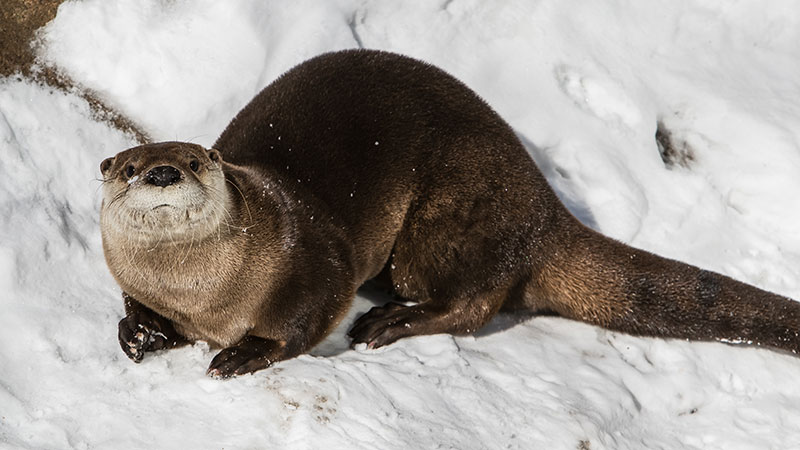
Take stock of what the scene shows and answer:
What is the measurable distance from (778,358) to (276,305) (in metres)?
1.76

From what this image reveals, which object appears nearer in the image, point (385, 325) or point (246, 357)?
point (246, 357)

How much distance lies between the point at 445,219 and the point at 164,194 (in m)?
1.12

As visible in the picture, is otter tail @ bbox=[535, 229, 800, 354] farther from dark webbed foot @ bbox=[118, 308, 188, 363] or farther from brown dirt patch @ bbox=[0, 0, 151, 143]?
brown dirt patch @ bbox=[0, 0, 151, 143]

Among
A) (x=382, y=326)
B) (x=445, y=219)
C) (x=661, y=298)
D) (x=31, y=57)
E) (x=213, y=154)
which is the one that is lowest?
(x=382, y=326)

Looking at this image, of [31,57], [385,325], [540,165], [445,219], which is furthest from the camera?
[540,165]

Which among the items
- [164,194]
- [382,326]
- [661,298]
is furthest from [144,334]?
[661,298]

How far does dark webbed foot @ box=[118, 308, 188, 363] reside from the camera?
2930 millimetres

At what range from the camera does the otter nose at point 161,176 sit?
266 cm

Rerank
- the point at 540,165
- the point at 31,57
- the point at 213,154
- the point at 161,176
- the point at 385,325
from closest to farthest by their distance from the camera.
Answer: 1. the point at 161,176
2. the point at 213,154
3. the point at 385,325
4. the point at 31,57
5. the point at 540,165

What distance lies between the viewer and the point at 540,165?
4.39 meters

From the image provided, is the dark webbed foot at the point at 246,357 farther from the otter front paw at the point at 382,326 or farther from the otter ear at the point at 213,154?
the otter ear at the point at 213,154

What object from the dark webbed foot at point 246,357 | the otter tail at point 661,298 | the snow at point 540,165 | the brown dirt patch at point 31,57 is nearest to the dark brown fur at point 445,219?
the otter tail at point 661,298

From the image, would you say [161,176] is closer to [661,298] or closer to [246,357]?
[246,357]

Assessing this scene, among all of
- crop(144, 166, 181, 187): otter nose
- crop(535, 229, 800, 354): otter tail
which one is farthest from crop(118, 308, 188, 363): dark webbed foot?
crop(535, 229, 800, 354): otter tail
